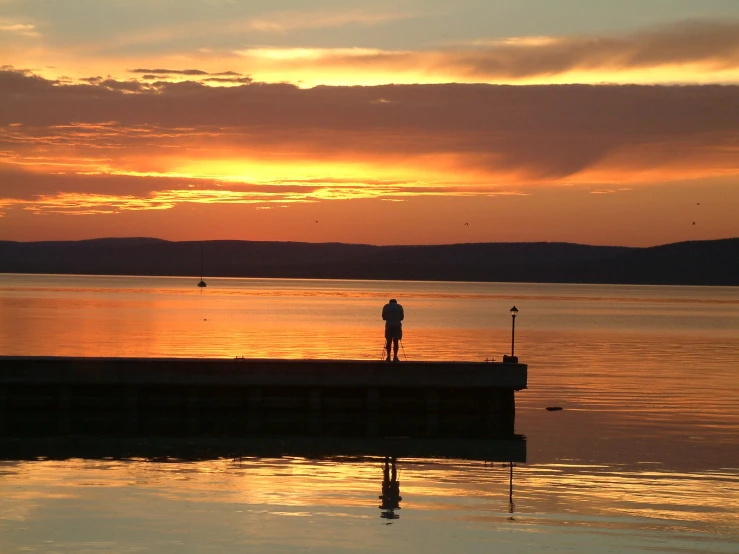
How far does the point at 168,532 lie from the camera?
719 inches

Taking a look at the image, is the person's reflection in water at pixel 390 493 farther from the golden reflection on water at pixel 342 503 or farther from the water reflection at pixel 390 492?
the golden reflection on water at pixel 342 503

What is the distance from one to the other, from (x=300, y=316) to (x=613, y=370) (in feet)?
191

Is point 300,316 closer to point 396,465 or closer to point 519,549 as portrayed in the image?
point 396,465

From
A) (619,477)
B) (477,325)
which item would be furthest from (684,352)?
(619,477)

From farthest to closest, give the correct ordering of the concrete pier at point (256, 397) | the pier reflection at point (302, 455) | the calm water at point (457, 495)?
the concrete pier at point (256, 397), the pier reflection at point (302, 455), the calm water at point (457, 495)

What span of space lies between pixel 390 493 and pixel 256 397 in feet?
37.6

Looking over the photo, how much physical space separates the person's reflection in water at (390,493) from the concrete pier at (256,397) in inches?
249

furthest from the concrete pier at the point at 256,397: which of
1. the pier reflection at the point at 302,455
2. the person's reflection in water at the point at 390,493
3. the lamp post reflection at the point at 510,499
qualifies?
the lamp post reflection at the point at 510,499

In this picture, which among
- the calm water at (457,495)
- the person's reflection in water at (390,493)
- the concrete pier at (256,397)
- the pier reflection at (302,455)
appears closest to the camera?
the calm water at (457,495)

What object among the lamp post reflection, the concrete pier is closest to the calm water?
the lamp post reflection

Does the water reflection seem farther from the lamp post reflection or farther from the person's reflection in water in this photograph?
the lamp post reflection

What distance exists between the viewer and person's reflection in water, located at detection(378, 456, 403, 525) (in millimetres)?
Answer: 20078

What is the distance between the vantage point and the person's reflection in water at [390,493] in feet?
65.9

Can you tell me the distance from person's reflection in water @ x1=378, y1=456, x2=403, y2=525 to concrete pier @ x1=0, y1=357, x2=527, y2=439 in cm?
632
